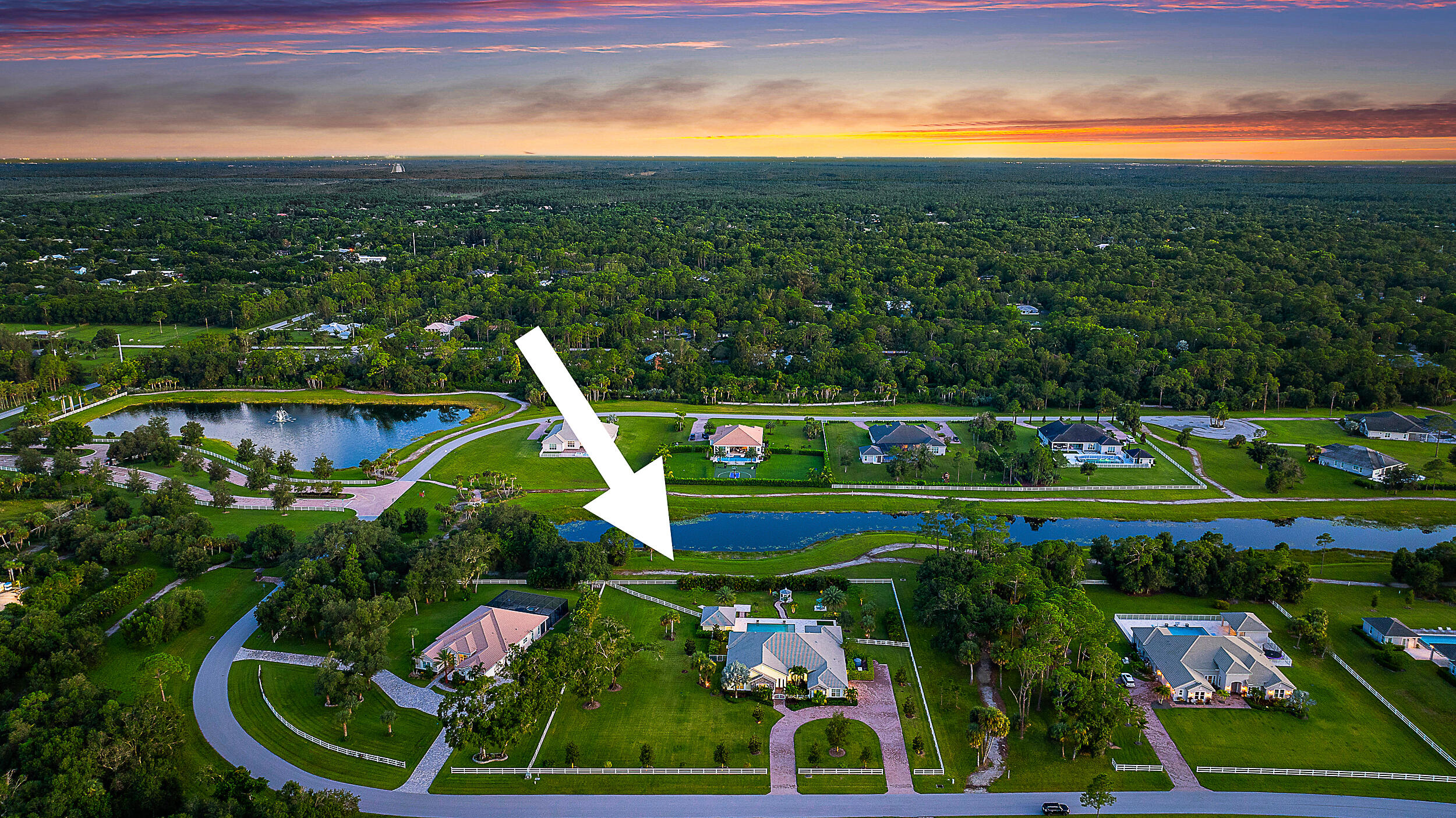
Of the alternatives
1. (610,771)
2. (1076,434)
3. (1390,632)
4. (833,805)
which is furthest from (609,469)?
(1076,434)

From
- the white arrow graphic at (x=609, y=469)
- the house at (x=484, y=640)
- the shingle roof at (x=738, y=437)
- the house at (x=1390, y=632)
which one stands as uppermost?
the white arrow graphic at (x=609, y=469)

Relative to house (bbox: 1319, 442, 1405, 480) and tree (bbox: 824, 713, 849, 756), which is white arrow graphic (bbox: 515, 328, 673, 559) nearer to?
tree (bbox: 824, 713, 849, 756)

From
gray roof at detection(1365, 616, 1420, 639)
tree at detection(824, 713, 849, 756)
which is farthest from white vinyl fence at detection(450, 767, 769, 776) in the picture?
gray roof at detection(1365, 616, 1420, 639)

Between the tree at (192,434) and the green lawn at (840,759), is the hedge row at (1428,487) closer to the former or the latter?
the green lawn at (840,759)

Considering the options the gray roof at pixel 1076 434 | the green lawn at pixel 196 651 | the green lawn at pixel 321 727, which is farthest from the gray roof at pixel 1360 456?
the green lawn at pixel 196 651

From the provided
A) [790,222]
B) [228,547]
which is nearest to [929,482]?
[228,547]

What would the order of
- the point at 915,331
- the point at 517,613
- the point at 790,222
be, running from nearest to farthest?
1. the point at 517,613
2. the point at 915,331
3. the point at 790,222

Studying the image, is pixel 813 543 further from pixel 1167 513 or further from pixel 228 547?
pixel 228 547
